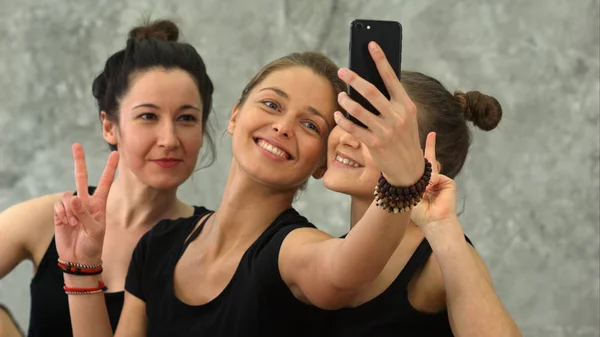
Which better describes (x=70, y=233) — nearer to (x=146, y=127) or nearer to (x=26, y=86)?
(x=146, y=127)

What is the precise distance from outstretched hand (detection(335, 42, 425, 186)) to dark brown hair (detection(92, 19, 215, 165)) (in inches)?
29.6

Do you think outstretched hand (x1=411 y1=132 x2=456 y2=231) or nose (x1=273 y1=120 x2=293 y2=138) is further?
nose (x1=273 y1=120 x2=293 y2=138)

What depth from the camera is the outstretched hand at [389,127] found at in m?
0.81

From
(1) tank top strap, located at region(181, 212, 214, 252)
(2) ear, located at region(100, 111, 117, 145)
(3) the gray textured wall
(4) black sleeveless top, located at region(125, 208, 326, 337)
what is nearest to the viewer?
(4) black sleeveless top, located at region(125, 208, 326, 337)

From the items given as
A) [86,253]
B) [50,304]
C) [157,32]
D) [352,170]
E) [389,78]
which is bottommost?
[50,304]

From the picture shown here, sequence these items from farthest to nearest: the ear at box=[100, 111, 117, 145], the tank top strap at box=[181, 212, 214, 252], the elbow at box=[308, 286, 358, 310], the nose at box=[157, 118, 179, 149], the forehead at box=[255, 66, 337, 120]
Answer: the ear at box=[100, 111, 117, 145]
the nose at box=[157, 118, 179, 149]
the tank top strap at box=[181, 212, 214, 252]
the forehead at box=[255, 66, 337, 120]
the elbow at box=[308, 286, 358, 310]

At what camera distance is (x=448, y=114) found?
118 cm

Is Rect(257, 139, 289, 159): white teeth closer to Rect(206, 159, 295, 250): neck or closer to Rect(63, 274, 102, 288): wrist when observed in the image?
Rect(206, 159, 295, 250): neck

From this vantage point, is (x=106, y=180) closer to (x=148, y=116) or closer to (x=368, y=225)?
(x=148, y=116)

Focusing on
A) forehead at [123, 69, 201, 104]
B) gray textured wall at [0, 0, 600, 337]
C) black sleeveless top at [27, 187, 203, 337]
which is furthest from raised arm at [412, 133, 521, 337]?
gray textured wall at [0, 0, 600, 337]

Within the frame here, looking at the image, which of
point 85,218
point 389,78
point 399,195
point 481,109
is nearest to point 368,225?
point 399,195

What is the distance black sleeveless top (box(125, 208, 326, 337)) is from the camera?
3.45 ft

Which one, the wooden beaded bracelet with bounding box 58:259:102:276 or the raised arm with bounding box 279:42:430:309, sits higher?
the raised arm with bounding box 279:42:430:309

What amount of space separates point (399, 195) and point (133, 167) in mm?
752
